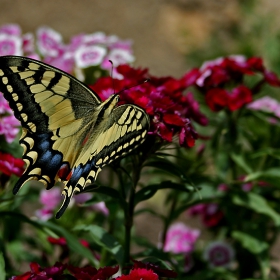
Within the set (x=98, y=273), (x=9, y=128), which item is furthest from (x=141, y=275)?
(x=9, y=128)

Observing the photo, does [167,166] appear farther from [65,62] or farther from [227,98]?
[65,62]

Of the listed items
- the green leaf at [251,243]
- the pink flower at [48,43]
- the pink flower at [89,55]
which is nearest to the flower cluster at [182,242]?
the green leaf at [251,243]

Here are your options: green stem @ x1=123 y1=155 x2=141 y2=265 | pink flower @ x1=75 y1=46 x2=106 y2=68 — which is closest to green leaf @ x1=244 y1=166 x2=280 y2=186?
green stem @ x1=123 y1=155 x2=141 y2=265

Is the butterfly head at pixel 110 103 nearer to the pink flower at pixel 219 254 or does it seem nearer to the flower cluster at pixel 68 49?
the flower cluster at pixel 68 49

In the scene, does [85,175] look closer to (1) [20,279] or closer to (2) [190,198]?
(1) [20,279]

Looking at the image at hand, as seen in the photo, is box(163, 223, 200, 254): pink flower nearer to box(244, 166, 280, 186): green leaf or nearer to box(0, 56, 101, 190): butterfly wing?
box(244, 166, 280, 186): green leaf

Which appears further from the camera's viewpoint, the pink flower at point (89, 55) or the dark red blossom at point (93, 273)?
the pink flower at point (89, 55)
